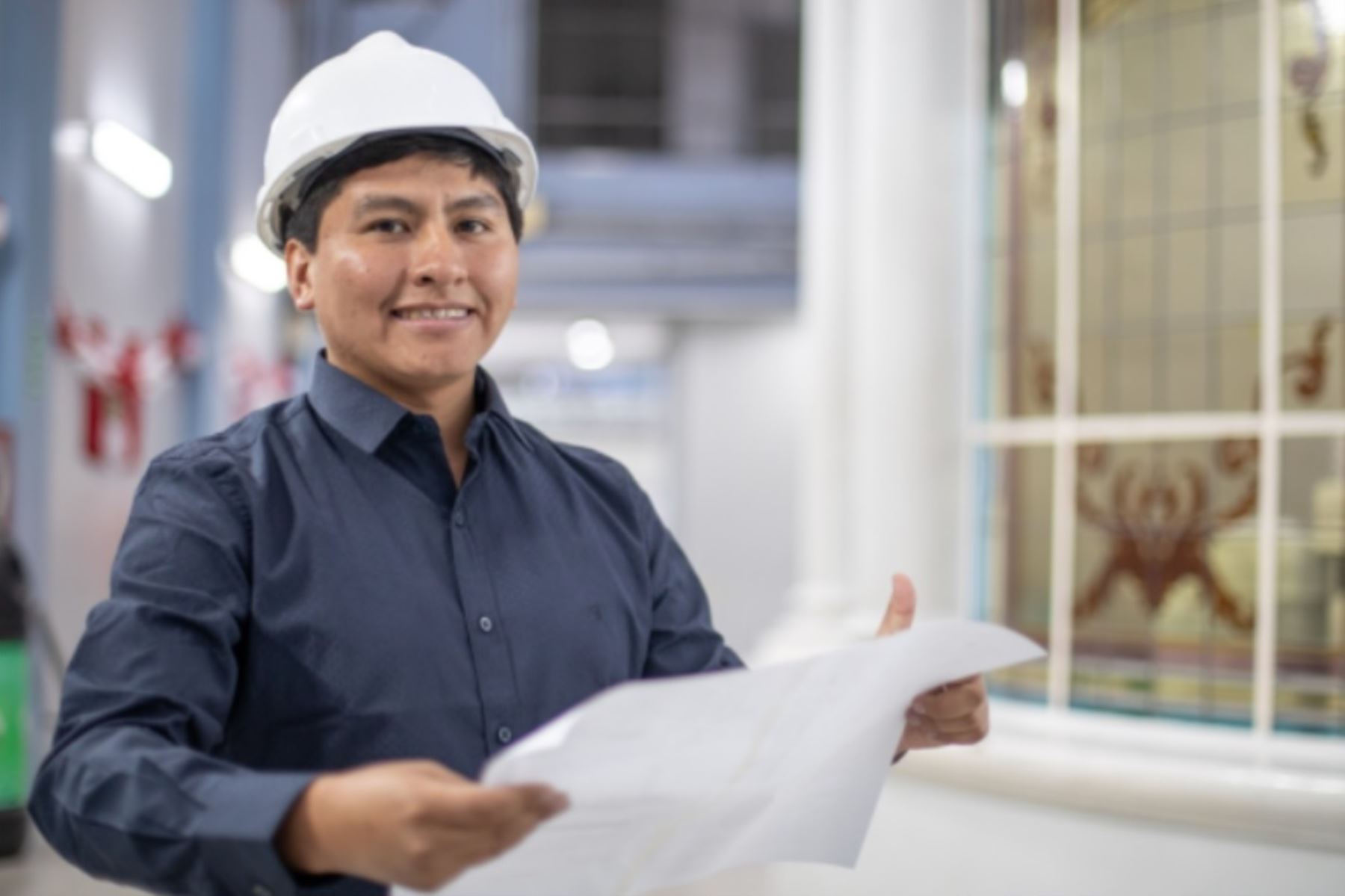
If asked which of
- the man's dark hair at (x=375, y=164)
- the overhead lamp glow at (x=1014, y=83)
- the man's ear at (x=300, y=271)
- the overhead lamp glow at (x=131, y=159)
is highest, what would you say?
the overhead lamp glow at (x=131, y=159)

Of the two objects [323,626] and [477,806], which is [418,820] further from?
[323,626]

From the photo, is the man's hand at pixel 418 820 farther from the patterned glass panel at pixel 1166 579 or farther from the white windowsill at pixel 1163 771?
the patterned glass panel at pixel 1166 579

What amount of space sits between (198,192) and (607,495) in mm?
7526

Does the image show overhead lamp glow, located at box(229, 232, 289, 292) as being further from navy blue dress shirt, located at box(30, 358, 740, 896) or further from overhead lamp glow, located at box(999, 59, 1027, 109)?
navy blue dress shirt, located at box(30, 358, 740, 896)

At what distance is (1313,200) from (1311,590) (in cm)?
79

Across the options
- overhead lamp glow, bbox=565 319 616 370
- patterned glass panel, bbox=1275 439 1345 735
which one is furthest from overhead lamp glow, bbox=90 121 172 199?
patterned glass panel, bbox=1275 439 1345 735

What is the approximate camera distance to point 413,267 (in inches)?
44.7

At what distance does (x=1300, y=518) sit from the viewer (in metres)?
2.89

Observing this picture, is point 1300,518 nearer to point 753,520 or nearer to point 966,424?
point 966,424

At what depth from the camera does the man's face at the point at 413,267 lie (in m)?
1.13

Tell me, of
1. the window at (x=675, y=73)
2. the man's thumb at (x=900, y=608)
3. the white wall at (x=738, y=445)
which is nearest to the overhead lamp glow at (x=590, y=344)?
the white wall at (x=738, y=445)

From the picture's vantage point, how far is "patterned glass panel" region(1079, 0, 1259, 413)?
3002mm

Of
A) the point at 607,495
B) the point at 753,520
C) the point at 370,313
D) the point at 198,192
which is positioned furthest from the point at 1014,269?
the point at 753,520

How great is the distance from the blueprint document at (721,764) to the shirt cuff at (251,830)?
117 mm
